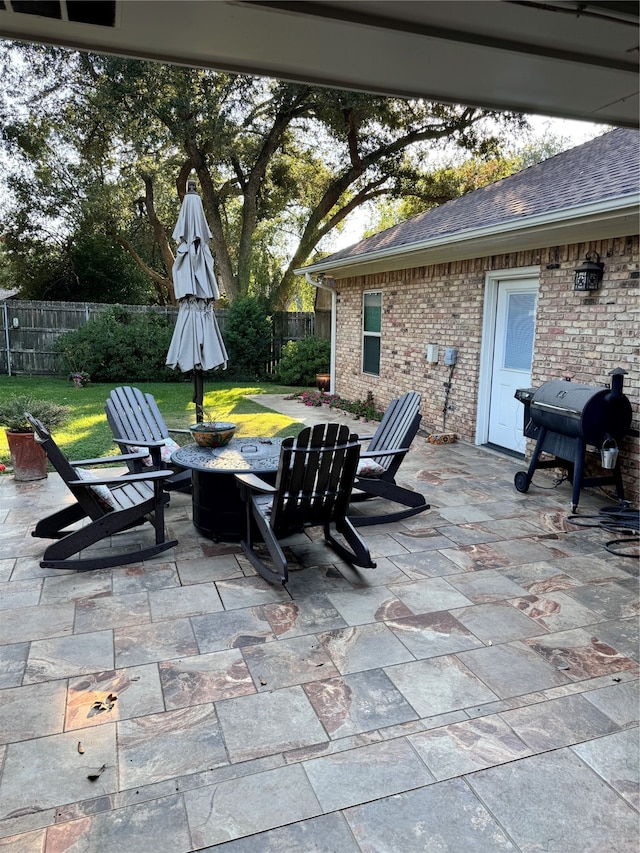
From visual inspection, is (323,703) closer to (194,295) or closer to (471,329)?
(194,295)

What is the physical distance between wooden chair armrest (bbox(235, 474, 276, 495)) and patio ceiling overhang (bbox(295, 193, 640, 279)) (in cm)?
362

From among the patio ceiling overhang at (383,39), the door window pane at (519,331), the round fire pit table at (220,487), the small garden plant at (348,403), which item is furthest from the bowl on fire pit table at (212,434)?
the small garden plant at (348,403)

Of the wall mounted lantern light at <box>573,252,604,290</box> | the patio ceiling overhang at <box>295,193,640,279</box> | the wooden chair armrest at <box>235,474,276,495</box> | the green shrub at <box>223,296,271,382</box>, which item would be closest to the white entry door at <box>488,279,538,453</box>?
the patio ceiling overhang at <box>295,193,640,279</box>

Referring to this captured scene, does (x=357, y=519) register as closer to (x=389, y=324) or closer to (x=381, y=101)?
(x=389, y=324)

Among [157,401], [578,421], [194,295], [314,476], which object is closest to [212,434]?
[314,476]

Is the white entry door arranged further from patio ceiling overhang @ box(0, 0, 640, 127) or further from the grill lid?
patio ceiling overhang @ box(0, 0, 640, 127)

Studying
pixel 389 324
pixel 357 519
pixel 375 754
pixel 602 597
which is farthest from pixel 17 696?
pixel 389 324

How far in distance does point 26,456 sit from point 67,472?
2422mm

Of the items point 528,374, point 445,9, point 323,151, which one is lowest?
point 528,374

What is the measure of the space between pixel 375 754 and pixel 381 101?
15.8 metres

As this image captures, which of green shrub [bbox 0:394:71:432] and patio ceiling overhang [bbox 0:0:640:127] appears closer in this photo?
patio ceiling overhang [bbox 0:0:640:127]

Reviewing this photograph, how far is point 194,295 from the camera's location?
705 centimetres

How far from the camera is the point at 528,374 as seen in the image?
6742 millimetres

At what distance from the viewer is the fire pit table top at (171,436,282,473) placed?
13.9 feet
